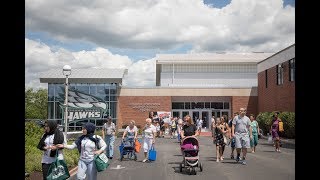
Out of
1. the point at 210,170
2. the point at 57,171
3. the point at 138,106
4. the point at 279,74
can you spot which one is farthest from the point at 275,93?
the point at 57,171

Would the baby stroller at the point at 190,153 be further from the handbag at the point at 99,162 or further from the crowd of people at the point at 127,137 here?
the handbag at the point at 99,162

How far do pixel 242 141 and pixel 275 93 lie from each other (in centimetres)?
2436

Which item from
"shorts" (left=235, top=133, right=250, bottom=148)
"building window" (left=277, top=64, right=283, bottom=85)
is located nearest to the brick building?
"building window" (left=277, top=64, right=283, bottom=85)

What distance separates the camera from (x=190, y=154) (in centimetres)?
1284

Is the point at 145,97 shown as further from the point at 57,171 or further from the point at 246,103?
the point at 57,171

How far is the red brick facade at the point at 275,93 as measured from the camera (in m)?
33.9

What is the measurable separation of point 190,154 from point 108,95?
3342cm

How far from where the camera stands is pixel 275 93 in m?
38.1

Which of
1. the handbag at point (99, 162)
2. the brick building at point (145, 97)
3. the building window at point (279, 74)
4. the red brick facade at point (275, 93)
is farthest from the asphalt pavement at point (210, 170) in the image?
the brick building at point (145, 97)
